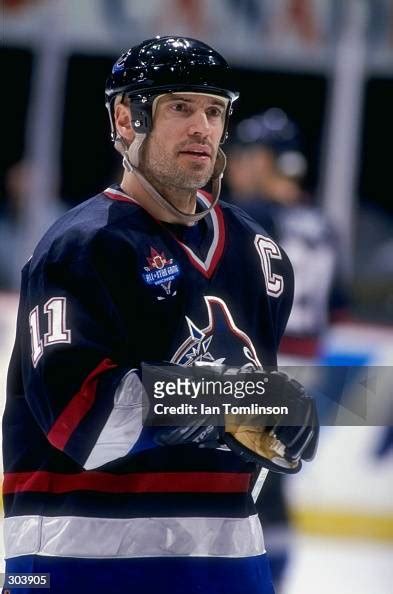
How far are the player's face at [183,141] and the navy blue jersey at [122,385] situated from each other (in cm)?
7

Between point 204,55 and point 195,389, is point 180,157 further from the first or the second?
point 195,389

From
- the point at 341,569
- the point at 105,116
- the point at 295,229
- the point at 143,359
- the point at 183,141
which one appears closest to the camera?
the point at 143,359

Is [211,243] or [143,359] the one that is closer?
[143,359]

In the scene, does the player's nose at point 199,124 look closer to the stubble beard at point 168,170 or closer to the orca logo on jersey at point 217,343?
the stubble beard at point 168,170

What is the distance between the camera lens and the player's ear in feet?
6.75

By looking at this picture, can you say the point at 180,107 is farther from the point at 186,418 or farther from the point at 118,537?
the point at 118,537

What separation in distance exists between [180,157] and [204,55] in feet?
0.50

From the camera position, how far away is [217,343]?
196cm

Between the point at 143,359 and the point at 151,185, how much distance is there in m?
0.27

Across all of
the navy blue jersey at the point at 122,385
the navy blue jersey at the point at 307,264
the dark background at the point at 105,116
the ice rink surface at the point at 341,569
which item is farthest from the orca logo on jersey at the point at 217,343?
the dark background at the point at 105,116

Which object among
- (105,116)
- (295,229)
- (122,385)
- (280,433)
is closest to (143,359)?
(122,385)

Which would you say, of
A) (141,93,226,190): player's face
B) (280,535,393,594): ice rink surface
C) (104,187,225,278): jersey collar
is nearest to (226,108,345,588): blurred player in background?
(280,535,393,594): ice rink surface

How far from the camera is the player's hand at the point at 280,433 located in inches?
69.6

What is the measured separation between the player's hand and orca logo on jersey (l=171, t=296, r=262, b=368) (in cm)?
13
